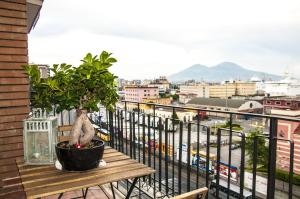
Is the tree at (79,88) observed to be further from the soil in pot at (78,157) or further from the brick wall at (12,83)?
the brick wall at (12,83)

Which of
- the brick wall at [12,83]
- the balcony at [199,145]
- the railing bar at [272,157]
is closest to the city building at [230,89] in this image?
the balcony at [199,145]

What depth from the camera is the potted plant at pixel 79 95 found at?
1703 mm

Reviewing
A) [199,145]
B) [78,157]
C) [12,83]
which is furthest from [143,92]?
[78,157]

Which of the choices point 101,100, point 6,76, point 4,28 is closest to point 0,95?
point 6,76

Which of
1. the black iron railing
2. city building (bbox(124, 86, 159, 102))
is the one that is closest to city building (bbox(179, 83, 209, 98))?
city building (bbox(124, 86, 159, 102))

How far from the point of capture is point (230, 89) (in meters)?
120

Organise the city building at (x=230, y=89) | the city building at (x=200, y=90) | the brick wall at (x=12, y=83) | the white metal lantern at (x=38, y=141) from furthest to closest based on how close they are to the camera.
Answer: the city building at (x=230, y=89), the city building at (x=200, y=90), the brick wall at (x=12, y=83), the white metal lantern at (x=38, y=141)

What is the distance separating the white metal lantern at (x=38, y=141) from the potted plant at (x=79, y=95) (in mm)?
121

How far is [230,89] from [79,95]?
410 feet

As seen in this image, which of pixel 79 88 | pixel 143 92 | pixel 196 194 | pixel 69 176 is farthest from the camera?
pixel 143 92

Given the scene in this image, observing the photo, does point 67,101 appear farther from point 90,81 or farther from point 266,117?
point 266,117

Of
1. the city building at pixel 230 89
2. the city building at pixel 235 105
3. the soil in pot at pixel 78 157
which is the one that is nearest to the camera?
the soil in pot at pixel 78 157

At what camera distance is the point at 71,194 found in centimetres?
296

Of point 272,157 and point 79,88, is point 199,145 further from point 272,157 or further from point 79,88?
point 79,88
